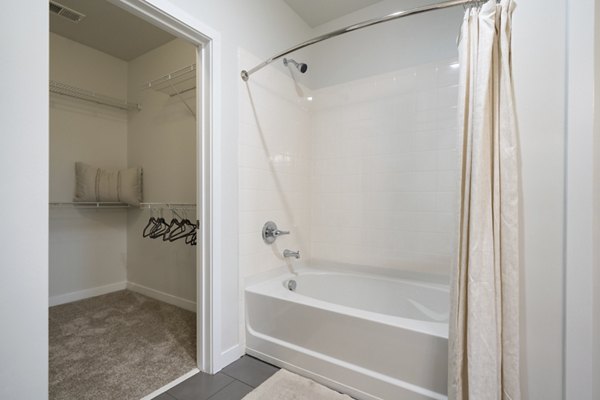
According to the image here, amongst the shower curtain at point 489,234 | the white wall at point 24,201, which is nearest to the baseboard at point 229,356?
the white wall at point 24,201

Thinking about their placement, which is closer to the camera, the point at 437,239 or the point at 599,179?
the point at 599,179

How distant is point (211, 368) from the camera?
168 cm

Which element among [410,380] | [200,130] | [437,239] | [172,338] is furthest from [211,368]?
[437,239]

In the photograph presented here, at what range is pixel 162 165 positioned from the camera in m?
2.92

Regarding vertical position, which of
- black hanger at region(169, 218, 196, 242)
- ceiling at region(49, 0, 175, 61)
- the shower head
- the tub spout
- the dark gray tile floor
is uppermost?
ceiling at region(49, 0, 175, 61)

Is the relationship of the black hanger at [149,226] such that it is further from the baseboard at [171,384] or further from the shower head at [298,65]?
the shower head at [298,65]

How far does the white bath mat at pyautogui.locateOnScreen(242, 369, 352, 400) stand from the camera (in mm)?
1467

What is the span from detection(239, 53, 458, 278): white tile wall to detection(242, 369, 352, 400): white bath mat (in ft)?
2.24

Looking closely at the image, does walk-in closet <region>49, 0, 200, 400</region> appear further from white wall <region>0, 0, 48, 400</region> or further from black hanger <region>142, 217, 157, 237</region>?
white wall <region>0, 0, 48, 400</region>

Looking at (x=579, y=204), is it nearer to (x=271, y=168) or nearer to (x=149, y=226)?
(x=271, y=168)

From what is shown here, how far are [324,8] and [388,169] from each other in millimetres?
1487

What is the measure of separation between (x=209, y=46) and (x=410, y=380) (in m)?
2.14

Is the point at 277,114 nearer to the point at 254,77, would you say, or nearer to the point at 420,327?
the point at 254,77

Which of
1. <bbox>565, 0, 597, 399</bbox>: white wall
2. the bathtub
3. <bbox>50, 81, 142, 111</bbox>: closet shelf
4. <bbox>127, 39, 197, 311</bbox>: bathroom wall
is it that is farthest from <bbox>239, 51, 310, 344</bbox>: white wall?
<bbox>50, 81, 142, 111</bbox>: closet shelf
